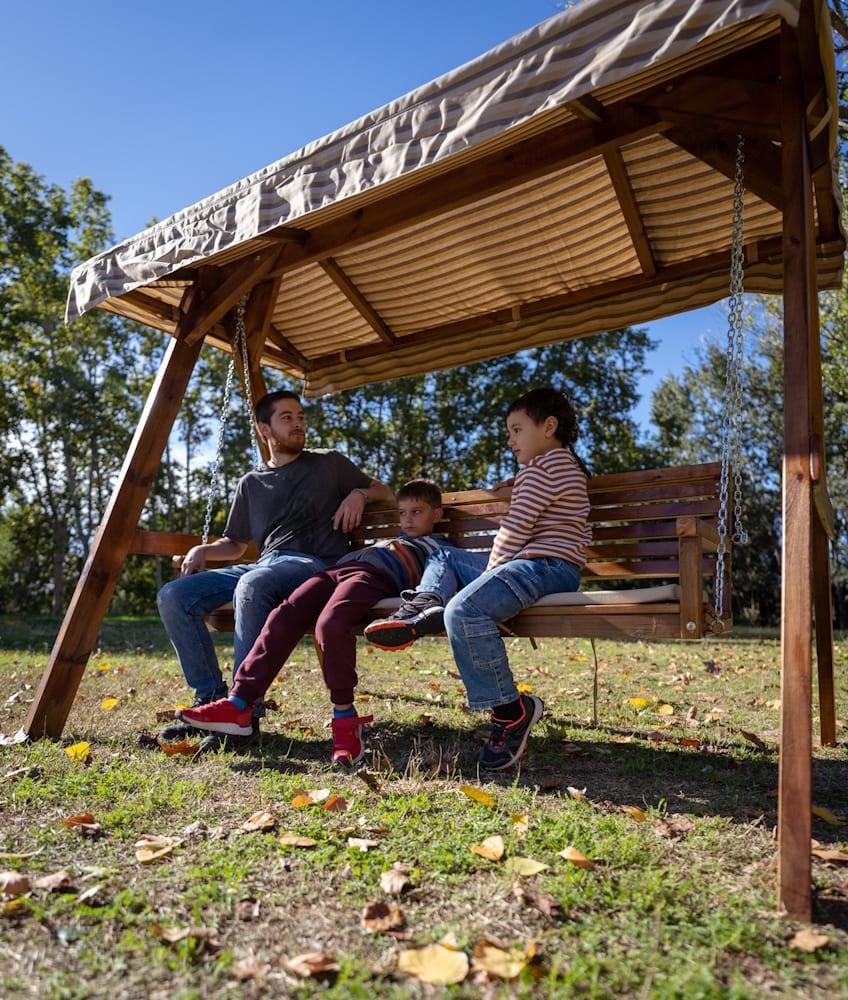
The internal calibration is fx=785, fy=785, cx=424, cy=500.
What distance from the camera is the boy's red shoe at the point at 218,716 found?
350 cm

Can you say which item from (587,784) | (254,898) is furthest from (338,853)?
(587,784)

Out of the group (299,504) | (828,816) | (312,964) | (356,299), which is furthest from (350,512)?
(312,964)

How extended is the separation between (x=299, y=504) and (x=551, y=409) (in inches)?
64.0

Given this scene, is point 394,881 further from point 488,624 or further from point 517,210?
point 517,210

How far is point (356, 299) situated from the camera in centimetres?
540

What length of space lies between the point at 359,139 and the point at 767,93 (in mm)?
1561

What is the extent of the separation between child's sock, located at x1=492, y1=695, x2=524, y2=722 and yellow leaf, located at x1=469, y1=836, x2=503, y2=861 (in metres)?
0.93

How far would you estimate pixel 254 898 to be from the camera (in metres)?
2.06

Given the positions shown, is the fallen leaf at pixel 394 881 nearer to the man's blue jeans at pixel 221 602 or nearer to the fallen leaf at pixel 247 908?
the fallen leaf at pixel 247 908

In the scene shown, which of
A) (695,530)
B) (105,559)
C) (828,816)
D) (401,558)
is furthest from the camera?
(105,559)

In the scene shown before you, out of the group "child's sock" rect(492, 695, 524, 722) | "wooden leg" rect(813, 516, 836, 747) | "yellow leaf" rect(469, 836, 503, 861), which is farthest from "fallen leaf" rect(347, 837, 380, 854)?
"wooden leg" rect(813, 516, 836, 747)

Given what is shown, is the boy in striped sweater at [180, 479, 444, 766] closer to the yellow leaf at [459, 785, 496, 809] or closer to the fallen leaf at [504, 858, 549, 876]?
the yellow leaf at [459, 785, 496, 809]

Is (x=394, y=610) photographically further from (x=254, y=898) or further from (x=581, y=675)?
(x=581, y=675)

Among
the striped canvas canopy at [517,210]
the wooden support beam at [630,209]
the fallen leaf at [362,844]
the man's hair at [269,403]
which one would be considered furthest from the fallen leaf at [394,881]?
the wooden support beam at [630,209]
